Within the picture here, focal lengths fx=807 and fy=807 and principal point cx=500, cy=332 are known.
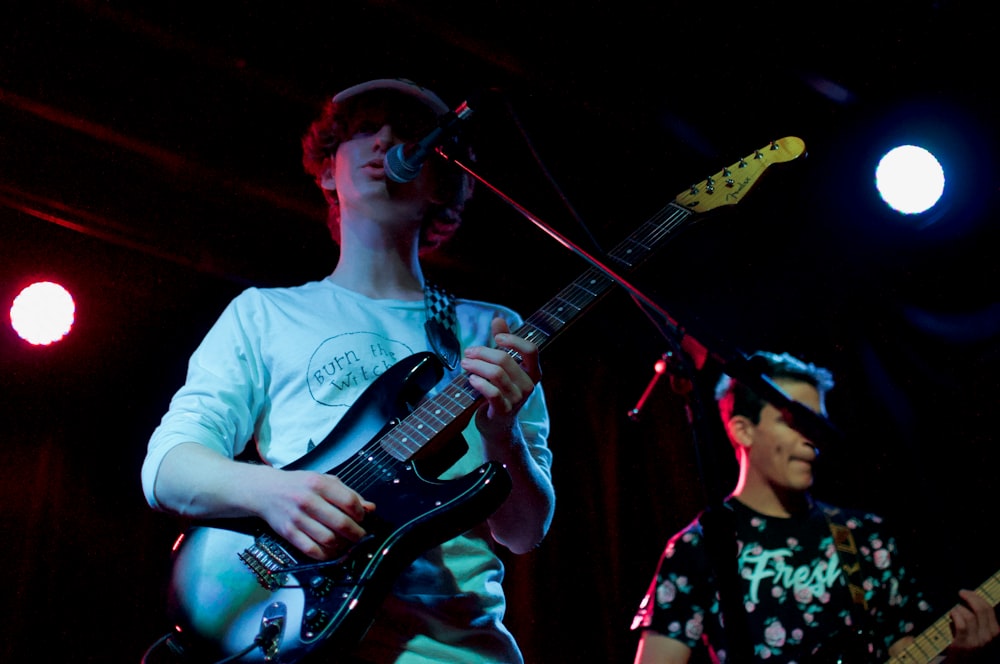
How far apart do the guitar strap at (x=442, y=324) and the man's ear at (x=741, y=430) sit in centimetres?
176

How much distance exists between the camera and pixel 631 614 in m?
3.95

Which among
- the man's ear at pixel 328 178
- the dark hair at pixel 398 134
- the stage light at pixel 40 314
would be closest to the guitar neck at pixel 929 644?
the dark hair at pixel 398 134

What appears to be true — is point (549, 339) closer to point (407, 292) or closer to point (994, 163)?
point (407, 292)

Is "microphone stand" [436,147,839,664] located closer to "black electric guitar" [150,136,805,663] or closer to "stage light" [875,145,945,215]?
"black electric guitar" [150,136,805,663]

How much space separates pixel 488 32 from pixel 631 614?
2.76 meters

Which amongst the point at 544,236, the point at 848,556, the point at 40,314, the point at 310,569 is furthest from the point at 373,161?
the point at 848,556

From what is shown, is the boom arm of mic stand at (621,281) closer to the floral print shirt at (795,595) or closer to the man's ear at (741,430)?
the floral print shirt at (795,595)

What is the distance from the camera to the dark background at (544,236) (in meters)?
2.98

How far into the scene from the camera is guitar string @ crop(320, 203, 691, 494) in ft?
5.44

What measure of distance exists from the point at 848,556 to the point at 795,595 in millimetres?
252

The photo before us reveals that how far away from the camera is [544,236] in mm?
4070

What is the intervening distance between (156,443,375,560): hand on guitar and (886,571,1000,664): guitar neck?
2170 millimetres

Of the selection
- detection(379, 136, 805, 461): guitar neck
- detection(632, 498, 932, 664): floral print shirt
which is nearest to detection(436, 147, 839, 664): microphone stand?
detection(379, 136, 805, 461): guitar neck

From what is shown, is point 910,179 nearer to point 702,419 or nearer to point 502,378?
point 702,419
